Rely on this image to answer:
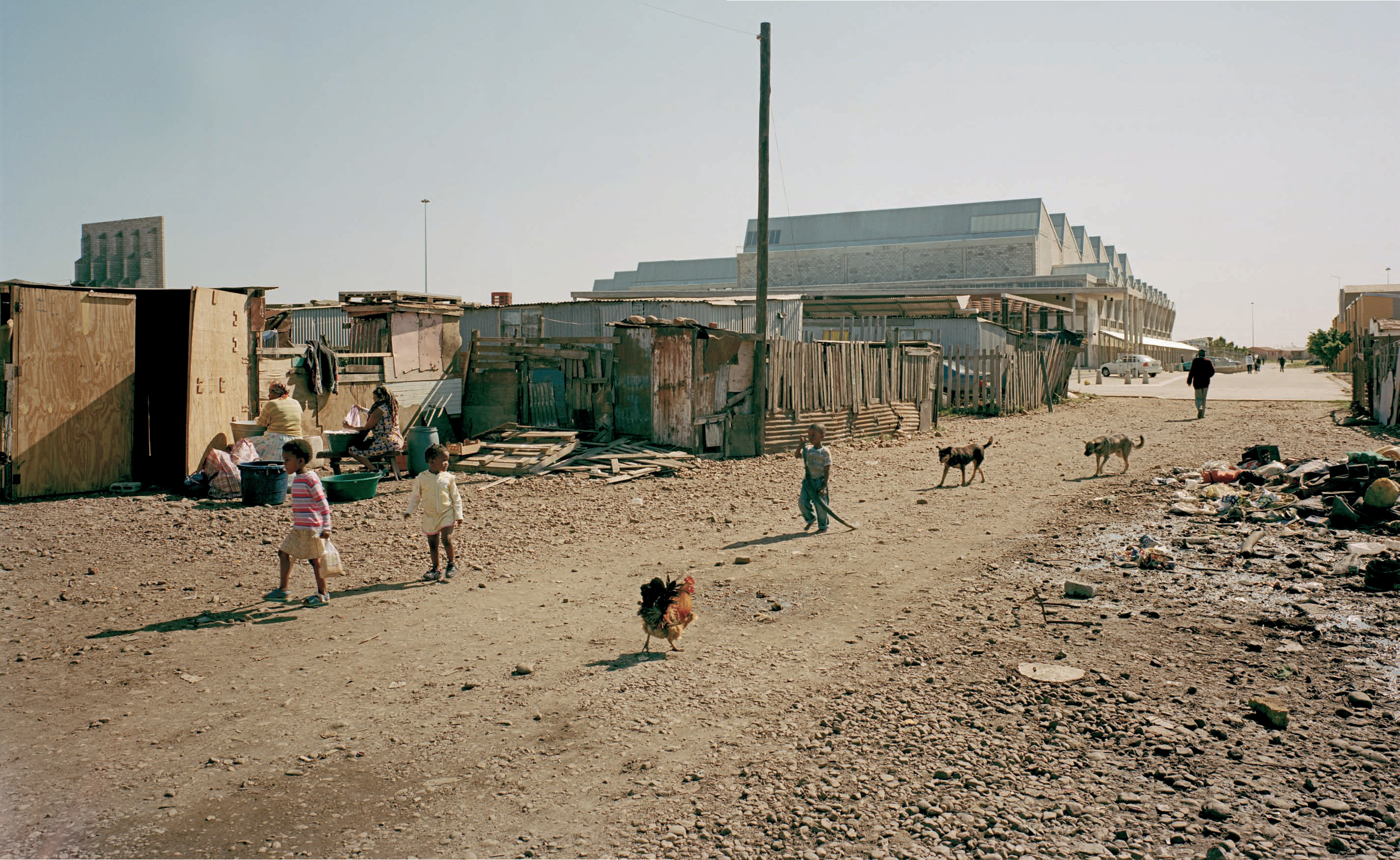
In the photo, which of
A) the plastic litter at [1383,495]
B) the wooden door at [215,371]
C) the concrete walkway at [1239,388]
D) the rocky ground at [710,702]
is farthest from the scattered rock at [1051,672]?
the concrete walkway at [1239,388]

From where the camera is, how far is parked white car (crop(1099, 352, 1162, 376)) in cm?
4991

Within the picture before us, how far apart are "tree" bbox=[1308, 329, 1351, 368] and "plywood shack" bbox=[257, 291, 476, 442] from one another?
66.7 metres

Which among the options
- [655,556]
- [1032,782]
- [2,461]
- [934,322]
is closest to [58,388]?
[2,461]

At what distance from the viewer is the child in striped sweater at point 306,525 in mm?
6711

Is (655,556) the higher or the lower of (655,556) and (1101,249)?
the lower

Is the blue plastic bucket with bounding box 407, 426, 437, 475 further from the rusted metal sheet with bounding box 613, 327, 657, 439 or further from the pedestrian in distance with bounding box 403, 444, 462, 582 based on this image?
the pedestrian in distance with bounding box 403, 444, 462, 582

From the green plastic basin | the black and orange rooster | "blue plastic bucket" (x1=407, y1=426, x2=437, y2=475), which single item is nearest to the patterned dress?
"blue plastic bucket" (x1=407, y1=426, x2=437, y2=475)

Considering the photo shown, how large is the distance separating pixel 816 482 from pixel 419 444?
6734 mm

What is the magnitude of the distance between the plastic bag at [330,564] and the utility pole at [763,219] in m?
9.59

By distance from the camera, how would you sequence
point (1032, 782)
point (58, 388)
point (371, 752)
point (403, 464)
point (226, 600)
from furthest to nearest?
point (403, 464) → point (58, 388) → point (226, 600) → point (371, 752) → point (1032, 782)

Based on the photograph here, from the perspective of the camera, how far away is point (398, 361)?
56.5 feet

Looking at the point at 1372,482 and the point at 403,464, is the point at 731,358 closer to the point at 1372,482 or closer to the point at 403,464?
the point at 403,464

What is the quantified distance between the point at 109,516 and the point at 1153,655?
10.7 metres

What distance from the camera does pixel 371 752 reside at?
4.17 m
